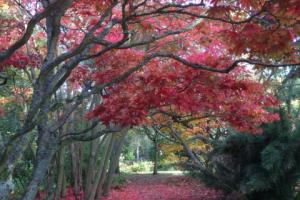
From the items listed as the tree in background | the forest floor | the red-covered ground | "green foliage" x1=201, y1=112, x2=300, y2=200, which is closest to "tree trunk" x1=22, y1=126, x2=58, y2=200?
the tree in background

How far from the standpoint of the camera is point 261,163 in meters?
8.48

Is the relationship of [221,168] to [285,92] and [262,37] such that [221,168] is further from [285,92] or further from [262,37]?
[262,37]

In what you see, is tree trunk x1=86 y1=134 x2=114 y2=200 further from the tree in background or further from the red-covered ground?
the tree in background

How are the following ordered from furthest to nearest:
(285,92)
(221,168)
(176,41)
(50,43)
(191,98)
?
1. (285,92)
2. (221,168)
3. (176,41)
4. (191,98)
5. (50,43)

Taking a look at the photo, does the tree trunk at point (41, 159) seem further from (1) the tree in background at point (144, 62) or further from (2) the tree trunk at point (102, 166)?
(2) the tree trunk at point (102, 166)

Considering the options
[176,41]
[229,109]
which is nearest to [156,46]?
[176,41]

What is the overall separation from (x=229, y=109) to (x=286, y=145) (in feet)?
5.67

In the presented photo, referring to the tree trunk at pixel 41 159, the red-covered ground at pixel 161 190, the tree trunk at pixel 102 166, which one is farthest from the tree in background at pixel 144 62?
the red-covered ground at pixel 161 190

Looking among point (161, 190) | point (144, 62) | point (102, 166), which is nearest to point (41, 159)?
point (144, 62)

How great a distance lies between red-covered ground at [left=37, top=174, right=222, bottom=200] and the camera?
11.5 metres

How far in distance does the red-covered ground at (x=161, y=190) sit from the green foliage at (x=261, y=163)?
1487 millimetres

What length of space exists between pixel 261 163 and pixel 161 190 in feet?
Result: 17.8

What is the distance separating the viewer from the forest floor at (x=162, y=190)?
11664 millimetres

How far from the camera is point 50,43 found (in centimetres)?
562
